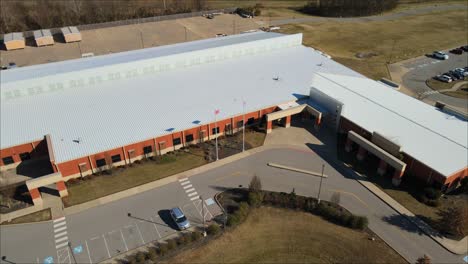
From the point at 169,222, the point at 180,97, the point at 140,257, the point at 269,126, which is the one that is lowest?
the point at 140,257

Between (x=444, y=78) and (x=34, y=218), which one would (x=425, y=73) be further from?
(x=34, y=218)

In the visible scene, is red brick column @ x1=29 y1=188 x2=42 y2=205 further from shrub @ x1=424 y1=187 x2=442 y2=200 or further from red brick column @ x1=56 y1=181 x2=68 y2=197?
shrub @ x1=424 y1=187 x2=442 y2=200

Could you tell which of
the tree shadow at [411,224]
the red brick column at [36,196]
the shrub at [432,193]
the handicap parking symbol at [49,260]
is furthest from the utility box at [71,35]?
the shrub at [432,193]

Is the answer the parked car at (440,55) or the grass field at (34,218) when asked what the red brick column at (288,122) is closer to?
the grass field at (34,218)

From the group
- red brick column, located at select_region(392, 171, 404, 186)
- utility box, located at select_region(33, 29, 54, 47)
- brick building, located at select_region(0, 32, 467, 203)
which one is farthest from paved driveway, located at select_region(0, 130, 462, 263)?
utility box, located at select_region(33, 29, 54, 47)

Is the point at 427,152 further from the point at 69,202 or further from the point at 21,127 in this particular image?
the point at 21,127

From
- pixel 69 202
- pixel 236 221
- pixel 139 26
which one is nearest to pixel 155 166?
pixel 69 202

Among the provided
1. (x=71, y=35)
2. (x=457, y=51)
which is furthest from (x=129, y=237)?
(x=457, y=51)
